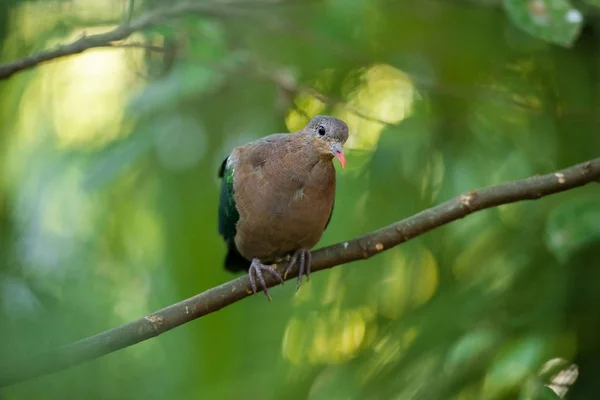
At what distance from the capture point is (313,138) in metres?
2.94

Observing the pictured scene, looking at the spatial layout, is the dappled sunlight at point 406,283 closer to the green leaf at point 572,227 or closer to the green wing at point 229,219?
the green leaf at point 572,227

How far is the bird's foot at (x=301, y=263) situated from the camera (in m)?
2.82

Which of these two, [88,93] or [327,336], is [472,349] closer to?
[327,336]

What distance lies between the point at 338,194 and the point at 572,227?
1.17 metres

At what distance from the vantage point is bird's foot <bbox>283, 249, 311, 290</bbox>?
111 inches

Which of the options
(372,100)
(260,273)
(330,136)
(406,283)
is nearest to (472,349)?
(406,283)

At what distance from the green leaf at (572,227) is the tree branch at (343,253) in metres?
0.10

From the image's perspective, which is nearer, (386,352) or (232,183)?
(386,352)

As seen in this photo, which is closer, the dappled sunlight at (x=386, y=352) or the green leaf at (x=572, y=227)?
the green leaf at (x=572, y=227)

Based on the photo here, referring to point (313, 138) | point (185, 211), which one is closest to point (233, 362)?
point (185, 211)

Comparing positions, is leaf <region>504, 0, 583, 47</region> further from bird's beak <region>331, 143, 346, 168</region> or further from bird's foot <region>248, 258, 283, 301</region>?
bird's foot <region>248, 258, 283, 301</region>

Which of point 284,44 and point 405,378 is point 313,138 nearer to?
point 405,378

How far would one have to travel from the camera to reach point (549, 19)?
263cm

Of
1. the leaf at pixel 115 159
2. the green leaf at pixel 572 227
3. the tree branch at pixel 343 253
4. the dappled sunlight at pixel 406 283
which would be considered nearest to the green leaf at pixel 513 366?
the green leaf at pixel 572 227
